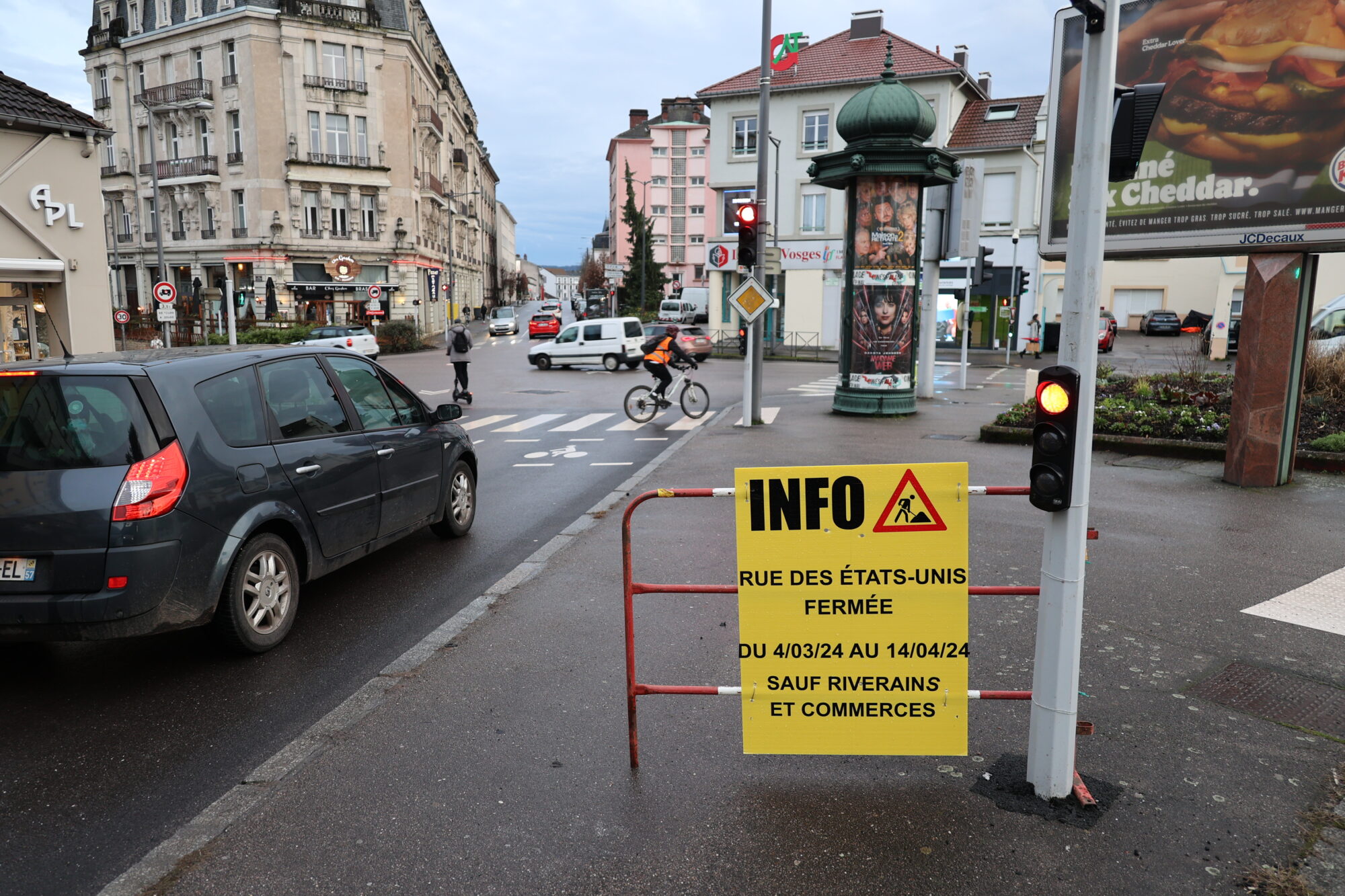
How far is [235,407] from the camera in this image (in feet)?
16.7

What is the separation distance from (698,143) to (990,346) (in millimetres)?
58120

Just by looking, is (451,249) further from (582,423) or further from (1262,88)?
(1262,88)

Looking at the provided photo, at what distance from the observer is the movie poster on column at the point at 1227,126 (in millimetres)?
8484

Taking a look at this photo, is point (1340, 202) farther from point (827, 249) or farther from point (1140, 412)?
point (827, 249)

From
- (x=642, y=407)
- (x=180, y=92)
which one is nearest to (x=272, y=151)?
(x=180, y=92)

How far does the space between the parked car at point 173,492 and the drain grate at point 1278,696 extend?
480 cm

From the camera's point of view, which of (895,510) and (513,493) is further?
(513,493)

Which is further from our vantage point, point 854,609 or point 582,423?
point 582,423

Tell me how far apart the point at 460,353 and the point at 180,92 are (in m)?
44.2

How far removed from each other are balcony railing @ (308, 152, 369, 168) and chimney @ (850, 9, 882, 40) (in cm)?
2753

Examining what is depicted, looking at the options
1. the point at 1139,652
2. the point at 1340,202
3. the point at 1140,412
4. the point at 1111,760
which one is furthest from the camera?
the point at 1140,412

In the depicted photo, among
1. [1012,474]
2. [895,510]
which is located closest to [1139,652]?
[895,510]

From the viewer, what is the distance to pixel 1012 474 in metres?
10.3

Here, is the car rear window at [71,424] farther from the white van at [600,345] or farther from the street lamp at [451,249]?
the street lamp at [451,249]
